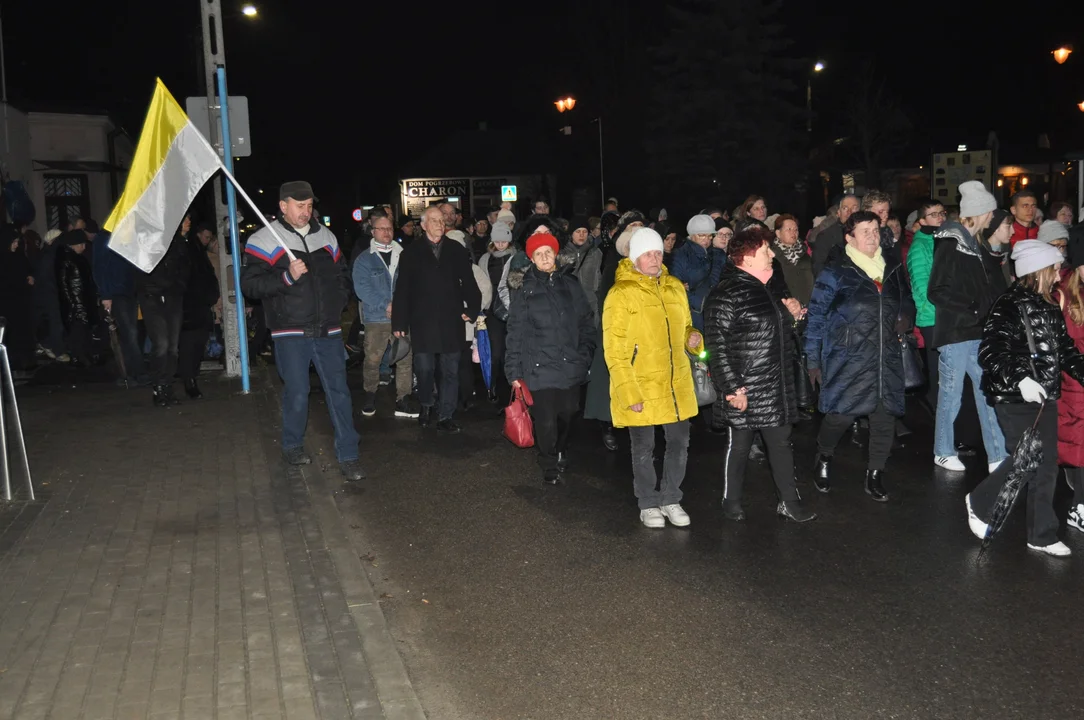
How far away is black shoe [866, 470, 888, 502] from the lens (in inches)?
299

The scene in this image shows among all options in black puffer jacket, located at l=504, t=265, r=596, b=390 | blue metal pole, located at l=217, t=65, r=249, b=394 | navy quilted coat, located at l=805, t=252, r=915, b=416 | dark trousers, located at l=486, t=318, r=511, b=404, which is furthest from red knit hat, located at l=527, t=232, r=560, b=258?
blue metal pole, located at l=217, t=65, r=249, b=394

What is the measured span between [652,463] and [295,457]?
3262 mm

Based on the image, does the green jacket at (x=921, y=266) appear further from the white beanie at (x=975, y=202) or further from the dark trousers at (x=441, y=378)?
the dark trousers at (x=441, y=378)

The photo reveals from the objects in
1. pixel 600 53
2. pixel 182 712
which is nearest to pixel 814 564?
pixel 182 712

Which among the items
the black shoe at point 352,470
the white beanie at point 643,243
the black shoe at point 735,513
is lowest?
the black shoe at point 735,513

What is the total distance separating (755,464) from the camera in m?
8.91

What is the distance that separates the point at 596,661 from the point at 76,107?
105 ft

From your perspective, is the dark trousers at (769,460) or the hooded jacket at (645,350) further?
the dark trousers at (769,460)

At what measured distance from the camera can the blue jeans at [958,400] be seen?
25.3 feet

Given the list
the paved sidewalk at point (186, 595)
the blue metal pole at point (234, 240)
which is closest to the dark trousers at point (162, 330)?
the blue metal pole at point (234, 240)

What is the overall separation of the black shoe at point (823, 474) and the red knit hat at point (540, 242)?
249 cm

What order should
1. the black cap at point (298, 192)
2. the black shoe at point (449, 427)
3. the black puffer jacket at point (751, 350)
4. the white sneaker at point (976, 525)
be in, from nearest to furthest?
the white sneaker at point (976, 525) < the black puffer jacket at point (751, 350) < the black cap at point (298, 192) < the black shoe at point (449, 427)

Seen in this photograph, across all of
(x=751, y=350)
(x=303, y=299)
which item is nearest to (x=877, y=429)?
(x=751, y=350)

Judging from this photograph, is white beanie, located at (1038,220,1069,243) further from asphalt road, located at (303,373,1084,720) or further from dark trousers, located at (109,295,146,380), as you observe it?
dark trousers, located at (109,295,146,380)
